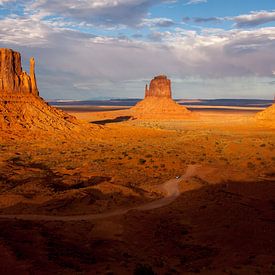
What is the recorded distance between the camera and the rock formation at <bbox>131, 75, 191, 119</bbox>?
129000 millimetres

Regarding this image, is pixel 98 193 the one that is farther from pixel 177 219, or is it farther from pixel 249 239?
pixel 249 239

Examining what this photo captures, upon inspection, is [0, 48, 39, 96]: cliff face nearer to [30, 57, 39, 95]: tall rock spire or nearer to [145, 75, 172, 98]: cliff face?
[30, 57, 39, 95]: tall rock spire

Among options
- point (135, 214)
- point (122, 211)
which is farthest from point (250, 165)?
point (135, 214)

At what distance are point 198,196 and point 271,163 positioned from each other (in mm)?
14368

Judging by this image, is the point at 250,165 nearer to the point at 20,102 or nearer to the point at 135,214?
the point at 135,214

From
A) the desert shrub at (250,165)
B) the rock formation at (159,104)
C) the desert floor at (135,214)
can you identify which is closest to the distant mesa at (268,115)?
the rock formation at (159,104)

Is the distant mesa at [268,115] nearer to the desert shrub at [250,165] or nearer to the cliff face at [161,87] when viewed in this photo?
the desert shrub at [250,165]

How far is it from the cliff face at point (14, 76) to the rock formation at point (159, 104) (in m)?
68.6

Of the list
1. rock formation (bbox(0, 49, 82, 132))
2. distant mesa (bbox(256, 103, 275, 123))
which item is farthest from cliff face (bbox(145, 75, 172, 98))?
rock formation (bbox(0, 49, 82, 132))

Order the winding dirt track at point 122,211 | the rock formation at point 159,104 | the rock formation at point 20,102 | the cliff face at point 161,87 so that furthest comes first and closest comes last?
the cliff face at point 161,87 → the rock formation at point 159,104 → the rock formation at point 20,102 → the winding dirt track at point 122,211

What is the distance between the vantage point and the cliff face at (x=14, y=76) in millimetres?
57781

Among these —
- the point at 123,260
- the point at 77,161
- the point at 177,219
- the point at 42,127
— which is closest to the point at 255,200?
the point at 177,219

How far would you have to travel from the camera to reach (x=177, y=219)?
20859 mm

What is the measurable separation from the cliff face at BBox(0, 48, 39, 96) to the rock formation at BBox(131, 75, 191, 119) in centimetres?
6855
